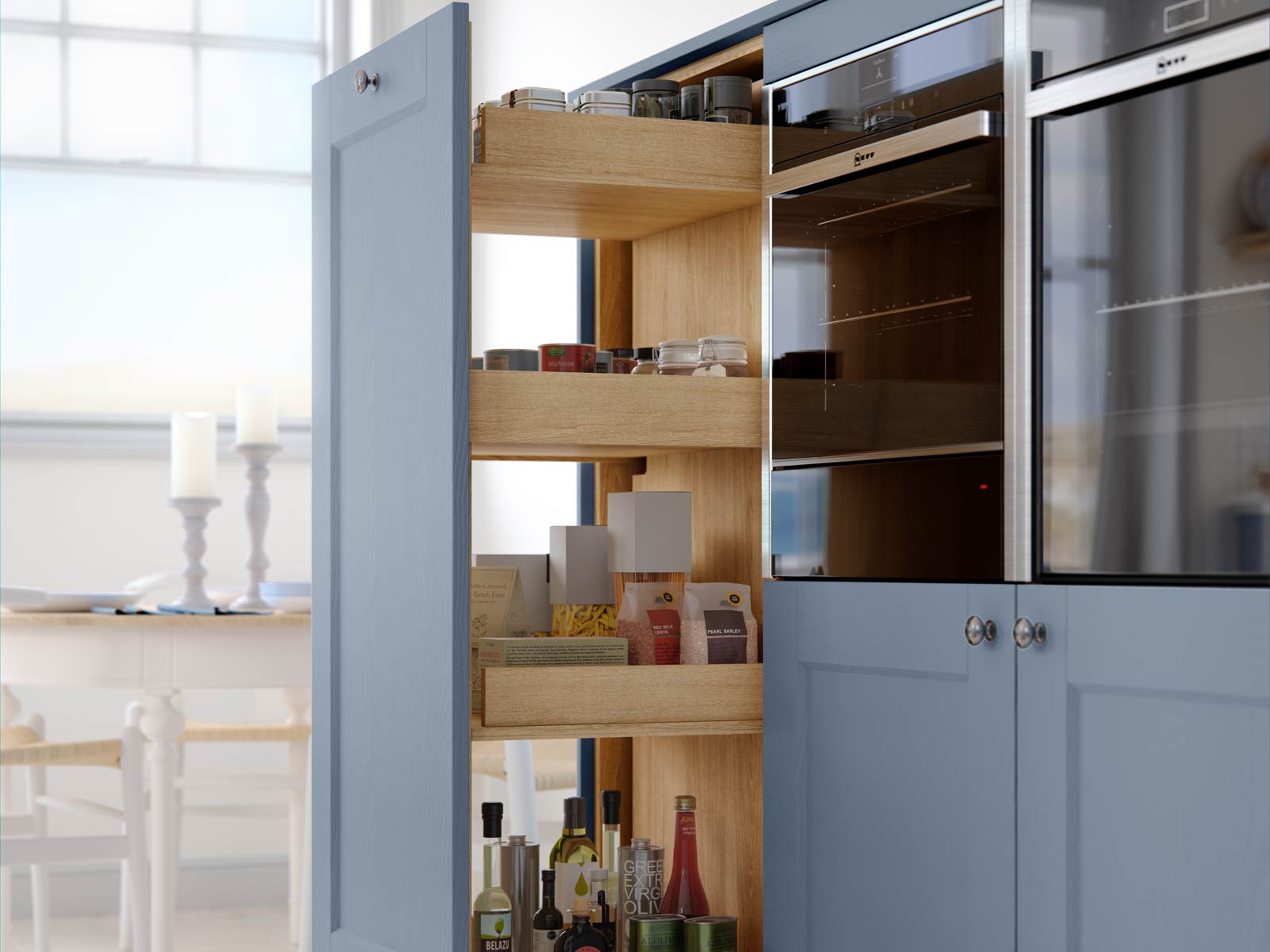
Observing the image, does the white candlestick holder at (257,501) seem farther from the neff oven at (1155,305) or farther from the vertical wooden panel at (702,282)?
the neff oven at (1155,305)

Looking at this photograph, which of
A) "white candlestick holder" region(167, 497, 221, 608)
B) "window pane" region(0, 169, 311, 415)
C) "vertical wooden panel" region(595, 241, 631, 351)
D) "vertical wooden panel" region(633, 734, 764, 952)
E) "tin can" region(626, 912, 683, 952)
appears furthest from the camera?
"window pane" region(0, 169, 311, 415)

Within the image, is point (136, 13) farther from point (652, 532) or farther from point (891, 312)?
point (891, 312)

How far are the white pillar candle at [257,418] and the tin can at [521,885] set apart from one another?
155 centimetres

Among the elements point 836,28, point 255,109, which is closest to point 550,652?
point 836,28

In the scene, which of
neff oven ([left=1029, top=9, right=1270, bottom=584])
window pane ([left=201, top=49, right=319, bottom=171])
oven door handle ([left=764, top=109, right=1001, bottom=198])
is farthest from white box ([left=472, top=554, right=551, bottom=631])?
window pane ([left=201, top=49, right=319, bottom=171])

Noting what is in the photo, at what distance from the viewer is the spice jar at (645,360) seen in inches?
91.3

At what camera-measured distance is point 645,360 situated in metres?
2.36

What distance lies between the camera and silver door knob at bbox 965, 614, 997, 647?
1.83 metres

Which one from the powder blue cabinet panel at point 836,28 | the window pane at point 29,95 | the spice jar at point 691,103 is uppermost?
the window pane at point 29,95

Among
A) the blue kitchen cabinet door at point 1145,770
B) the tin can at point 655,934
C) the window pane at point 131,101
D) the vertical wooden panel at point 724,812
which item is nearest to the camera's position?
the blue kitchen cabinet door at point 1145,770

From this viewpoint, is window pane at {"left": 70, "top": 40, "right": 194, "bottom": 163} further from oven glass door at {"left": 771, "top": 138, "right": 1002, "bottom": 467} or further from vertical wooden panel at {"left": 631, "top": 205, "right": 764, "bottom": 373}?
oven glass door at {"left": 771, "top": 138, "right": 1002, "bottom": 467}

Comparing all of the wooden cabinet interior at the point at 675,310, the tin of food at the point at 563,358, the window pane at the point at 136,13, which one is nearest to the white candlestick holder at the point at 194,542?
the wooden cabinet interior at the point at 675,310

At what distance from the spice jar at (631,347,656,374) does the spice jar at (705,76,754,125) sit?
0.34m

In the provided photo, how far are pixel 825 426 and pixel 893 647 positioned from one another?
0.32 meters
